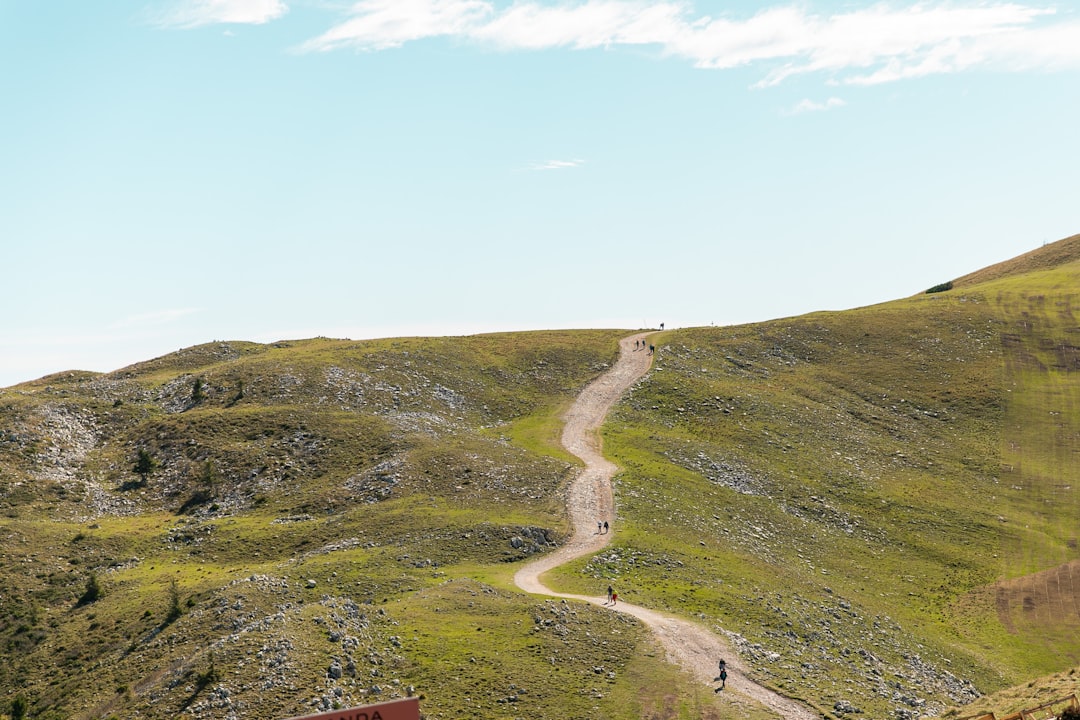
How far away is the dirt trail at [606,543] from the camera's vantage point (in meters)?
55.6

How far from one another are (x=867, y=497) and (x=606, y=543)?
1454 inches

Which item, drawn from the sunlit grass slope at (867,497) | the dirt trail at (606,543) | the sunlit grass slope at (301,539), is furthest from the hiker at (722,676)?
the sunlit grass slope at (867,497)

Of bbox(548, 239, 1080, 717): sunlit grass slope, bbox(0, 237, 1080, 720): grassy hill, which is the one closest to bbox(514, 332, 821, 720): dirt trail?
bbox(0, 237, 1080, 720): grassy hill

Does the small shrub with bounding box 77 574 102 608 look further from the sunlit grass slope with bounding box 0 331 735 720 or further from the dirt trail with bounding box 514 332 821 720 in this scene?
the dirt trail with bounding box 514 332 821 720

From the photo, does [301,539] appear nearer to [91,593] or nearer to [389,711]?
[91,593]

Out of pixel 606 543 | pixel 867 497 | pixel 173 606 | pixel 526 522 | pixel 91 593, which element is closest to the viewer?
pixel 173 606

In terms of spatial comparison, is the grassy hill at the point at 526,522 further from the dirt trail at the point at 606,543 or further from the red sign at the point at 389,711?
the red sign at the point at 389,711

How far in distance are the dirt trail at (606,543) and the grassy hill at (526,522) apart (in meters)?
1.68

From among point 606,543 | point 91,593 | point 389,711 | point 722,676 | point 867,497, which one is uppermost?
point 389,711

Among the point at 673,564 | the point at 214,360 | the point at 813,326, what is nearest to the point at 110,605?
the point at 673,564

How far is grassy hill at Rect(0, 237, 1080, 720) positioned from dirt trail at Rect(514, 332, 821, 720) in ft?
5.51

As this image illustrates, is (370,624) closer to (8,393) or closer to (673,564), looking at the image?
(673,564)

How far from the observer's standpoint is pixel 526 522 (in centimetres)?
8306

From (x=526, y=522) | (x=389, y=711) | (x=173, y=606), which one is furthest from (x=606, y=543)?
(x=389, y=711)
